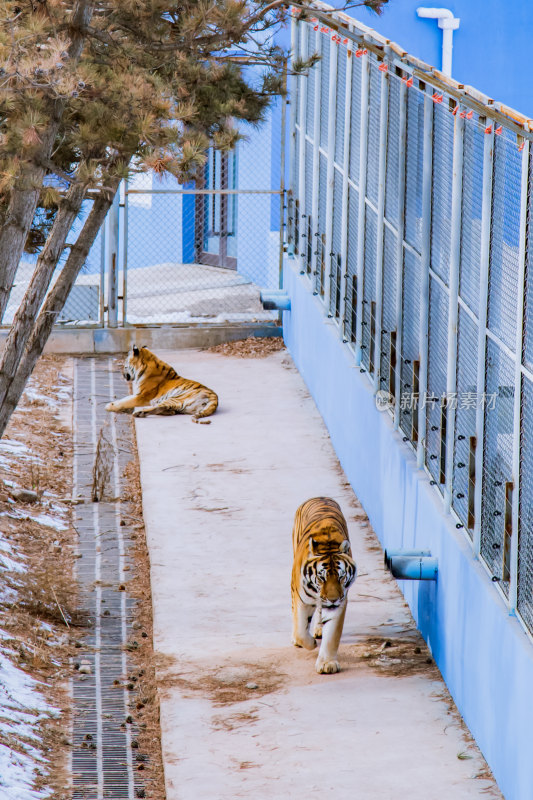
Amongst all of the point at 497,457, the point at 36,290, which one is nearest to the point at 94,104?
the point at 36,290

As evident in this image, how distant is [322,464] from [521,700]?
17.6 ft

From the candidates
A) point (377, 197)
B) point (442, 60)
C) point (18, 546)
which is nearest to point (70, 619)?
point (18, 546)

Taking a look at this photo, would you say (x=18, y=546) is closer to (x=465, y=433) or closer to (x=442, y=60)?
(x=465, y=433)

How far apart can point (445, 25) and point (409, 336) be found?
8.27 m

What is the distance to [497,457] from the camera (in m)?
6.25

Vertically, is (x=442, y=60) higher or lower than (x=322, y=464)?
higher

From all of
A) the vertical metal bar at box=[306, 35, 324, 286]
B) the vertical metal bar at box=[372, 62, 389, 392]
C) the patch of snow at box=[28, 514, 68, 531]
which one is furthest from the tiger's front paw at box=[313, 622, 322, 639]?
the vertical metal bar at box=[306, 35, 324, 286]

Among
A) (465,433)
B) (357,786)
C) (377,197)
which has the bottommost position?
(357,786)

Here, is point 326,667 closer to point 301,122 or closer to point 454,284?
point 454,284

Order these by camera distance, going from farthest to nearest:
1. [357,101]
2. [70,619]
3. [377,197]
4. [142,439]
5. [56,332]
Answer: [56,332] < [142,439] < [357,101] < [377,197] < [70,619]

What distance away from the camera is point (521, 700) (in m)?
5.56

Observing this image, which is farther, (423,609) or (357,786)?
(423,609)

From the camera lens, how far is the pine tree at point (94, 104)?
6.15 meters

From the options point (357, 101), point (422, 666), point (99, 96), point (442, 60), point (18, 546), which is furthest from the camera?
point (442, 60)
